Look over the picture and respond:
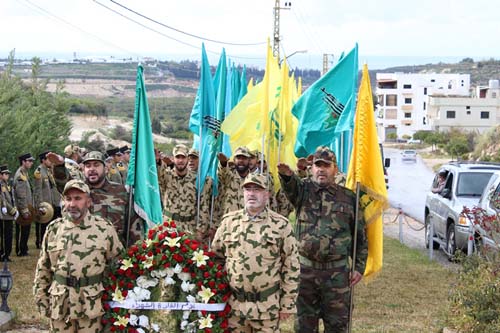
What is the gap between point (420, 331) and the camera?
9555 mm

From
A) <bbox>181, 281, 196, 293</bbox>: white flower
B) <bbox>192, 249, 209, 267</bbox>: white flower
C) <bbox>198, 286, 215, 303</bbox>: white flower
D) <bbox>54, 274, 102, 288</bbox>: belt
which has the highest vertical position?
<bbox>192, 249, 209, 267</bbox>: white flower

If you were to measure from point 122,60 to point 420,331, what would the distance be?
85.5 m

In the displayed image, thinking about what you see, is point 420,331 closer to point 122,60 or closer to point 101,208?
point 101,208

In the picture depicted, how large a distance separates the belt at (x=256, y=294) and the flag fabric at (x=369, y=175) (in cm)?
171

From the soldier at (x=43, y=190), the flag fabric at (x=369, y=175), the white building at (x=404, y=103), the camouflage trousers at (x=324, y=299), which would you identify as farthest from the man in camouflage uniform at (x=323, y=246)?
the white building at (x=404, y=103)

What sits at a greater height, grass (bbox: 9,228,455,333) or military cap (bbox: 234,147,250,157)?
military cap (bbox: 234,147,250,157)

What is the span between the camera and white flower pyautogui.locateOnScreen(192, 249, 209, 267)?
6.78 metres

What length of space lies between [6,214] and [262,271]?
8734 millimetres

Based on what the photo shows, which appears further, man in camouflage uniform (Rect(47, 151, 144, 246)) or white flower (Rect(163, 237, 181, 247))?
man in camouflage uniform (Rect(47, 151, 144, 246))

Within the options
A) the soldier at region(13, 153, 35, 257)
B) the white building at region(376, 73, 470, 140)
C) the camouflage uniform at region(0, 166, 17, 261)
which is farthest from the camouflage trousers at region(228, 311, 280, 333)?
the white building at region(376, 73, 470, 140)

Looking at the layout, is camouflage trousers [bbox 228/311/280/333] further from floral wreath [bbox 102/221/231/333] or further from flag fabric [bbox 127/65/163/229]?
flag fabric [bbox 127/65/163/229]

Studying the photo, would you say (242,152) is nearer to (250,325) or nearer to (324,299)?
(324,299)

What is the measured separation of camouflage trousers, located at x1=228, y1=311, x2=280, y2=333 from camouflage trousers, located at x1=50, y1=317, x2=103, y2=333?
1091 mm

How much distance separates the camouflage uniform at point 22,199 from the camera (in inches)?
590
